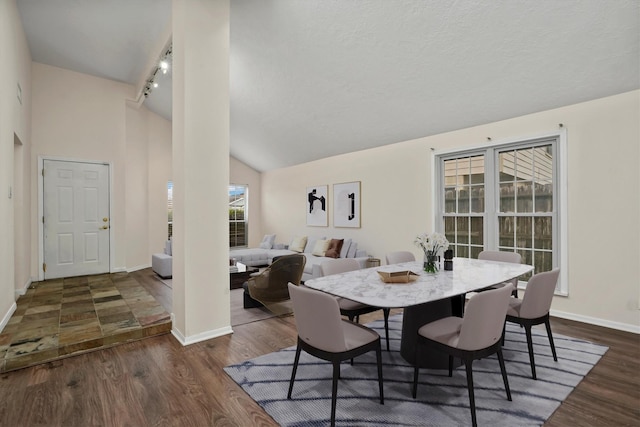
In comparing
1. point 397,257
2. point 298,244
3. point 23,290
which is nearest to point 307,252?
point 298,244

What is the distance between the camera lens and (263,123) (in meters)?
6.21

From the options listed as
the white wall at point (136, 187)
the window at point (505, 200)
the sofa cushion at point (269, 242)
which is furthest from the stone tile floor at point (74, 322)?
the window at point (505, 200)

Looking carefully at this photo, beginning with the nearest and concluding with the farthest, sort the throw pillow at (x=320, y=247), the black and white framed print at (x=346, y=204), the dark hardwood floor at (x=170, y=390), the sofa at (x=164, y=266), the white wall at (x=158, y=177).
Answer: the dark hardwood floor at (x=170, y=390), the sofa at (x=164, y=266), the black and white framed print at (x=346, y=204), the throw pillow at (x=320, y=247), the white wall at (x=158, y=177)

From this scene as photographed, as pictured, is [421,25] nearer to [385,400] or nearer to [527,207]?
[527,207]

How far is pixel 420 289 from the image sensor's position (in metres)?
2.25

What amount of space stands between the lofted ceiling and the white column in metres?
0.81

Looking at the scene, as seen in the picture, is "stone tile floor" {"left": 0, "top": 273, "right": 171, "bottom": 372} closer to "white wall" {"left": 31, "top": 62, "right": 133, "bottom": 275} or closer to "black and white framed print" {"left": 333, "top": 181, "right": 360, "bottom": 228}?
"white wall" {"left": 31, "top": 62, "right": 133, "bottom": 275}

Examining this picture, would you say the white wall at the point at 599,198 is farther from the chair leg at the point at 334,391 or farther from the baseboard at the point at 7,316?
the baseboard at the point at 7,316

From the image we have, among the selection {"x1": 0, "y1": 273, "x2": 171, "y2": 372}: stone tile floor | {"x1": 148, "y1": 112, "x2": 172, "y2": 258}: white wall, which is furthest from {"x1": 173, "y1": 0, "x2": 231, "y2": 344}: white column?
{"x1": 148, "y1": 112, "x2": 172, "y2": 258}: white wall

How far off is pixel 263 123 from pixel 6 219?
403 centimetres

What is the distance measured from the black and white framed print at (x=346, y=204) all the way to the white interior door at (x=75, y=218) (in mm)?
4292

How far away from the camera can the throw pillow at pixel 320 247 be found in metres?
6.26

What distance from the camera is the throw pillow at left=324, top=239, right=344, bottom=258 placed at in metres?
5.95

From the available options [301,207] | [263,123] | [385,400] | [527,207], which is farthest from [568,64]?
[301,207]
